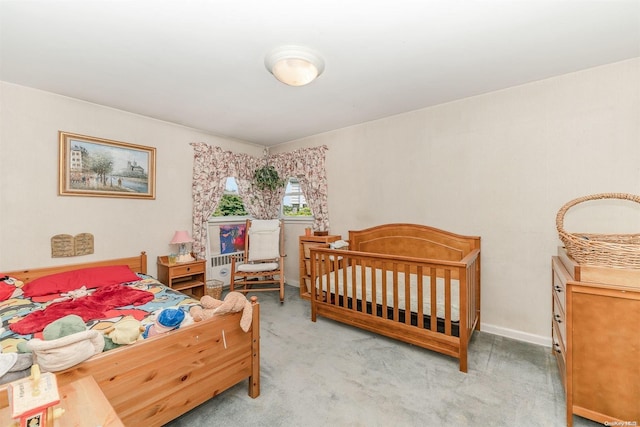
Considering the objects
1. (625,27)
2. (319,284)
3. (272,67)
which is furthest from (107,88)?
(625,27)

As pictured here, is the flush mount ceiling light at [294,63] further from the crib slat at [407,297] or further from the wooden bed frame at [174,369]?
the crib slat at [407,297]

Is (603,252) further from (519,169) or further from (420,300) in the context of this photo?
(519,169)

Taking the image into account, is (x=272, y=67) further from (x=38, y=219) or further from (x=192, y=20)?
(x=38, y=219)

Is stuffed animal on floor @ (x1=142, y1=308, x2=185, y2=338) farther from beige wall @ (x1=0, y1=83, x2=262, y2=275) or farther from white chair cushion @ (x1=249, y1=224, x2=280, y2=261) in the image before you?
white chair cushion @ (x1=249, y1=224, x2=280, y2=261)

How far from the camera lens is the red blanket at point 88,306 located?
66.8 inches

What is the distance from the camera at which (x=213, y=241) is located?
420 cm

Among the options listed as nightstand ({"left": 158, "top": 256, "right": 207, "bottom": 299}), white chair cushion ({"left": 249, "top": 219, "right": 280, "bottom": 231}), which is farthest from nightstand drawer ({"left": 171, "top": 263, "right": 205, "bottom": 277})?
white chair cushion ({"left": 249, "top": 219, "right": 280, "bottom": 231})

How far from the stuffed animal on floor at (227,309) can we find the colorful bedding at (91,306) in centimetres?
26

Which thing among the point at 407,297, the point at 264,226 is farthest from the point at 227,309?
the point at 264,226

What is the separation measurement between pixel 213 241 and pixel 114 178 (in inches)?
60.9

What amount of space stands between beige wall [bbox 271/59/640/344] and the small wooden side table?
3029mm

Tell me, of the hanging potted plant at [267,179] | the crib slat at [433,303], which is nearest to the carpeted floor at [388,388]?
the crib slat at [433,303]

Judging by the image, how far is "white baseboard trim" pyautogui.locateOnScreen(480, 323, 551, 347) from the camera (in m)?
2.46

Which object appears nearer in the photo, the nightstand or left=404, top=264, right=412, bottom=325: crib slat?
left=404, top=264, right=412, bottom=325: crib slat
